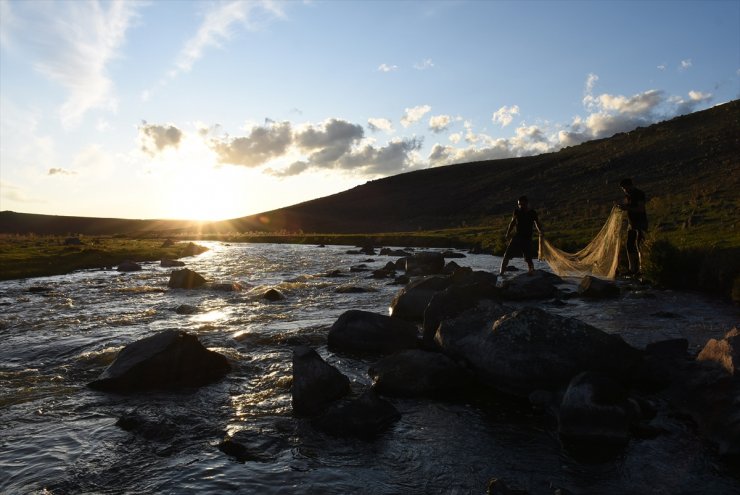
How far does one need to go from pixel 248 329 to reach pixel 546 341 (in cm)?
963

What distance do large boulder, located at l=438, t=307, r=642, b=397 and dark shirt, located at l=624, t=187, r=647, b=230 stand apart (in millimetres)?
12131

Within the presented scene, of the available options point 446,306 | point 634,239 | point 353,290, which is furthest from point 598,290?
point 353,290

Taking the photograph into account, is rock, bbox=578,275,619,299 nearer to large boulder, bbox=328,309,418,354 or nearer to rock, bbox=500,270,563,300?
rock, bbox=500,270,563,300


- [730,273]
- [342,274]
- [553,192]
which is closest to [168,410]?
[730,273]

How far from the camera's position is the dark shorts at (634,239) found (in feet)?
72.7

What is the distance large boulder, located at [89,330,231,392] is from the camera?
428 inches

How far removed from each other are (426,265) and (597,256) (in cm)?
1031

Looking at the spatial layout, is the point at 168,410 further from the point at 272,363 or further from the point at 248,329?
the point at 248,329

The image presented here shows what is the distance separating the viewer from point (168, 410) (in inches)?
379

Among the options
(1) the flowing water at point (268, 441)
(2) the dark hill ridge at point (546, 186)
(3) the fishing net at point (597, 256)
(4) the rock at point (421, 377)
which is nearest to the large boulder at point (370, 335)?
(1) the flowing water at point (268, 441)

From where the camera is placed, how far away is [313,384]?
9898mm

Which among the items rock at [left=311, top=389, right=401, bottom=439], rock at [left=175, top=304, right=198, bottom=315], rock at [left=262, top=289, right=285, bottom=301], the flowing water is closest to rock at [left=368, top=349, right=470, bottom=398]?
the flowing water

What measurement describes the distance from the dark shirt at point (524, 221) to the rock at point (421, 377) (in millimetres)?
14441

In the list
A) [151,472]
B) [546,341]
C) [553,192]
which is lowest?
[151,472]
